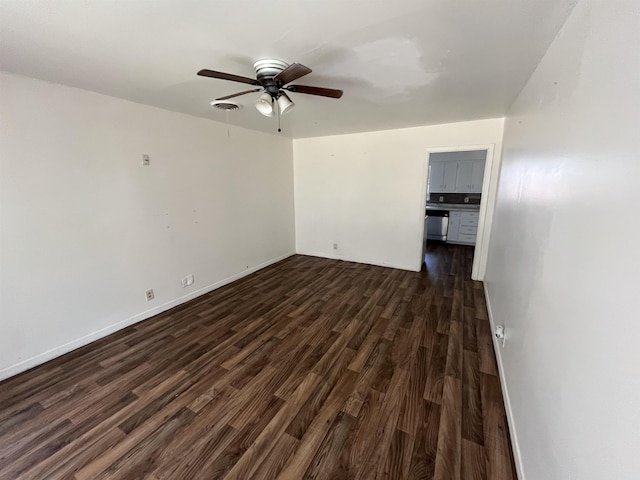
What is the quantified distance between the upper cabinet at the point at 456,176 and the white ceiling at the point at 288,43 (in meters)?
3.72

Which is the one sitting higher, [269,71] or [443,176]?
[269,71]

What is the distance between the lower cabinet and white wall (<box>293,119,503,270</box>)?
7.63ft

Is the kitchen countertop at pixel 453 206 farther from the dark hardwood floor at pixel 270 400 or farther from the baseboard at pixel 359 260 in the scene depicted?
the dark hardwood floor at pixel 270 400

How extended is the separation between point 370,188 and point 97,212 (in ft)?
12.0

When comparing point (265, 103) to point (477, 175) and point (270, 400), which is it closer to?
point (270, 400)

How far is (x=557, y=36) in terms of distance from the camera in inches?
57.9

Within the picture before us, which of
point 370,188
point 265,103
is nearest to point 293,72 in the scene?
point 265,103

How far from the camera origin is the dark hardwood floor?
4.79 ft

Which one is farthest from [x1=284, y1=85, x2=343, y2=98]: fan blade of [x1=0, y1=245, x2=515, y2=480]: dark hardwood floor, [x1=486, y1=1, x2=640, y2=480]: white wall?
[x1=0, y1=245, x2=515, y2=480]: dark hardwood floor

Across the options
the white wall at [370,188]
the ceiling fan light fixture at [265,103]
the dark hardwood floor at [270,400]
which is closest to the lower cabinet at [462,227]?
the white wall at [370,188]

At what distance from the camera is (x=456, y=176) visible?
6.12 metres

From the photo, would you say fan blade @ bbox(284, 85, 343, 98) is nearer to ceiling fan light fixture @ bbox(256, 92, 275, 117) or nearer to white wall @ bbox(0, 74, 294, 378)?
ceiling fan light fixture @ bbox(256, 92, 275, 117)

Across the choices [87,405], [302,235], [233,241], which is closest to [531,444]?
[87,405]

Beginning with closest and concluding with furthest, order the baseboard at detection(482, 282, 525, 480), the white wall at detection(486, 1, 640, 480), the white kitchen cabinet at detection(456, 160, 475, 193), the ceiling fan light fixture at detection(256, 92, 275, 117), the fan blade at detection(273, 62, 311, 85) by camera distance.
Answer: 1. the white wall at detection(486, 1, 640, 480)
2. the baseboard at detection(482, 282, 525, 480)
3. the fan blade at detection(273, 62, 311, 85)
4. the ceiling fan light fixture at detection(256, 92, 275, 117)
5. the white kitchen cabinet at detection(456, 160, 475, 193)
